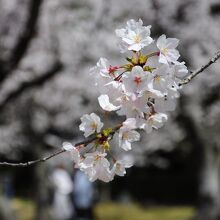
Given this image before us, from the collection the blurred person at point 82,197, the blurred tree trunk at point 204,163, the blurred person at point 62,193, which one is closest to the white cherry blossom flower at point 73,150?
the blurred tree trunk at point 204,163

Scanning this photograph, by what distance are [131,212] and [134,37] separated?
2048 cm

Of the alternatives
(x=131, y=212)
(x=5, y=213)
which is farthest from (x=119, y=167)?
(x=131, y=212)

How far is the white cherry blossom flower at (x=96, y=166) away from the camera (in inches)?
89.0

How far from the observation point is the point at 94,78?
7.30 feet

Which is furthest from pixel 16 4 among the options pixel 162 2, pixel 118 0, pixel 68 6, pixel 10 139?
pixel 10 139

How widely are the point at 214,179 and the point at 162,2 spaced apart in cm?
345

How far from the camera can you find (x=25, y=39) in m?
6.85

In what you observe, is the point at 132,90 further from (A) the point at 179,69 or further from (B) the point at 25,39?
(B) the point at 25,39

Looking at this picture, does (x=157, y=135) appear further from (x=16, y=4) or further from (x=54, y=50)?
(x=16, y=4)

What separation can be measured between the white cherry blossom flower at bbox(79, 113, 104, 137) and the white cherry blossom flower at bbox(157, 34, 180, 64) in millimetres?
304

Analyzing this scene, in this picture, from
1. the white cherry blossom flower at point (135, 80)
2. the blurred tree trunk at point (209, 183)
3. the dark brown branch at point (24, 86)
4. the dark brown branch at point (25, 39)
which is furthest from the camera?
the blurred tree trunk at point (209, 183)

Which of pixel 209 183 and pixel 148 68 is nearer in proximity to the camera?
pixel 148 68

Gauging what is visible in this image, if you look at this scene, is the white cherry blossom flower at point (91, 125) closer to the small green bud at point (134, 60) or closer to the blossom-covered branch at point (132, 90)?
the blossom-covered branch at point (132, 90)

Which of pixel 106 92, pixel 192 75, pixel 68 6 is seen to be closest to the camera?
pixel 106 92
